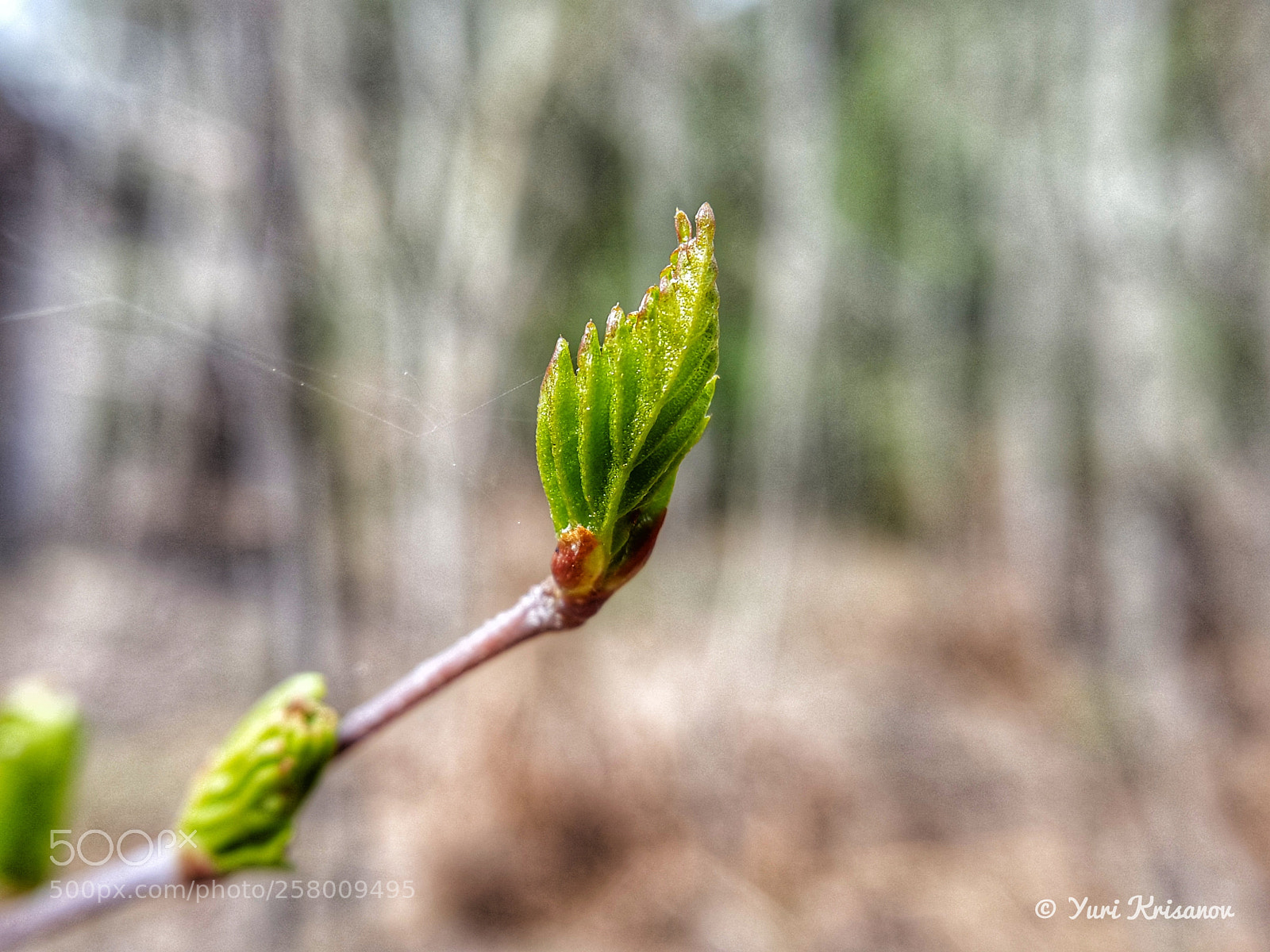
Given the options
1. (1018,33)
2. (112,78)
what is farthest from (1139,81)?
(112,78)

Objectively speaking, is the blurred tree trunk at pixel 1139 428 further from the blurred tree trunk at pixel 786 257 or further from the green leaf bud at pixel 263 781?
the green leaf bud at pixel 263 781

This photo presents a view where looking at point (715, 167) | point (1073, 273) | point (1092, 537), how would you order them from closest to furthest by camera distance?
point (1073, 273) < point (715, 167) < point (1092, 537)

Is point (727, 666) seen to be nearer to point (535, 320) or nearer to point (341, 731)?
point (535, 320)

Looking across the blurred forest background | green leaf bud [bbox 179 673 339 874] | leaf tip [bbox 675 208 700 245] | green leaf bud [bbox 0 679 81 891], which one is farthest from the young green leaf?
the blurred forest background

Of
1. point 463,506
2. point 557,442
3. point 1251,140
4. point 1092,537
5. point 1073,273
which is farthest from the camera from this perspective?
point 1092,537

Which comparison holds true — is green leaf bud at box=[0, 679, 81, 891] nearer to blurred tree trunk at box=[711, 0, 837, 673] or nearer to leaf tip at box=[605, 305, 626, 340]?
leaf tip at box=[605, 305, 626, 340]

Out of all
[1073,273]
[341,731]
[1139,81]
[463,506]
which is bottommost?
[341,731]
